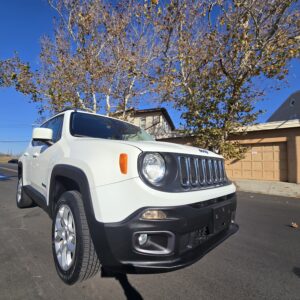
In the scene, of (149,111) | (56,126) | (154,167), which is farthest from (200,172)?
(149,111)

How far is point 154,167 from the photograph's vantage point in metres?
2.57

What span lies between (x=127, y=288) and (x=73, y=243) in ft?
2.29

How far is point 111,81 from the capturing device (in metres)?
15.4

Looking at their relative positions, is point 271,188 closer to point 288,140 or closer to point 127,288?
point 288,140

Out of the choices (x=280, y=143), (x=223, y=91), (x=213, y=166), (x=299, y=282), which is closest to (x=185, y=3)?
(x=223, y=91)

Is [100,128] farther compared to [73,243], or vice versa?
[100,128]

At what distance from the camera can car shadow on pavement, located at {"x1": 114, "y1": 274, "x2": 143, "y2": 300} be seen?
267 cm

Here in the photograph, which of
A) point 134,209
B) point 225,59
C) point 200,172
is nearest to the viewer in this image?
point 134,209

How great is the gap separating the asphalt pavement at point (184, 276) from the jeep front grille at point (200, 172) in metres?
1.02

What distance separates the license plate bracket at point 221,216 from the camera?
290cm

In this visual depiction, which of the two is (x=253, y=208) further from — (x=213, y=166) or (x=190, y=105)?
(x=190, y=105)

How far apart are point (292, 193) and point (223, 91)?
5.17 metres

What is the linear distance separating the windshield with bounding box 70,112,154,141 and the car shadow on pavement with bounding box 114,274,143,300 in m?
1.68

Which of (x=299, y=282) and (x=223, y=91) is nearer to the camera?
(x=299, y=282)
